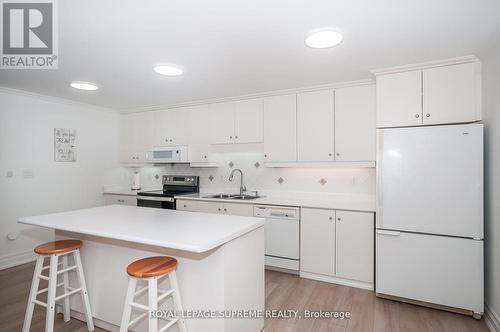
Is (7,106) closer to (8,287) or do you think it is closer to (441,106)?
(8,287)

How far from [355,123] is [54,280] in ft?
10.3

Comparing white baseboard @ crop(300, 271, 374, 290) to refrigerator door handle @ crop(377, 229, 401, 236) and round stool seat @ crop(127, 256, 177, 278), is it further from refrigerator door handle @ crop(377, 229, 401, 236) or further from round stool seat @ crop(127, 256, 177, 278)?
round stool seat @ crop(127, 256, 177, 278)

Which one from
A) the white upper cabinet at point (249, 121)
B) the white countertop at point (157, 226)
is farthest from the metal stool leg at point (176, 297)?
the white upper cabinet at point (249, 121)

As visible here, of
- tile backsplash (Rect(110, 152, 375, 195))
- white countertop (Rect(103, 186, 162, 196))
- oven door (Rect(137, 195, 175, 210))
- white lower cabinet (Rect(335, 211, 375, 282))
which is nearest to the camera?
white lower cabinet (Rect(335, 211, 375, 282))

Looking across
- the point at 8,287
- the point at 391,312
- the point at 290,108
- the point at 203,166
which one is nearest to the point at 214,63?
the point at 290,108

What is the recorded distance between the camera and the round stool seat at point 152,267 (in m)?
1.56

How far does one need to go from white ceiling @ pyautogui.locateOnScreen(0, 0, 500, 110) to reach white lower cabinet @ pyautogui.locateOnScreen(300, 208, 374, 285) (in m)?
1.55

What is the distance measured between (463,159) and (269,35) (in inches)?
76.3

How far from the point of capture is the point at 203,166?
4.11m

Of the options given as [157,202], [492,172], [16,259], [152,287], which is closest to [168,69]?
[152,287]

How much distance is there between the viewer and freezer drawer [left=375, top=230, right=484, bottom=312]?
2.23 m

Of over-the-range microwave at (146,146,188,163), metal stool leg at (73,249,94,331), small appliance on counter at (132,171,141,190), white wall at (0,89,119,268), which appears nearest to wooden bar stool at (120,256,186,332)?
metal stool leg at (73,249,94,331)

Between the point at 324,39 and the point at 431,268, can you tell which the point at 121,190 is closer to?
the point at 324,39

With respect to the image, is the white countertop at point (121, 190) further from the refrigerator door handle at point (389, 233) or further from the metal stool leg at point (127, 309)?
the refrigerator door handle at point (389, 233)
